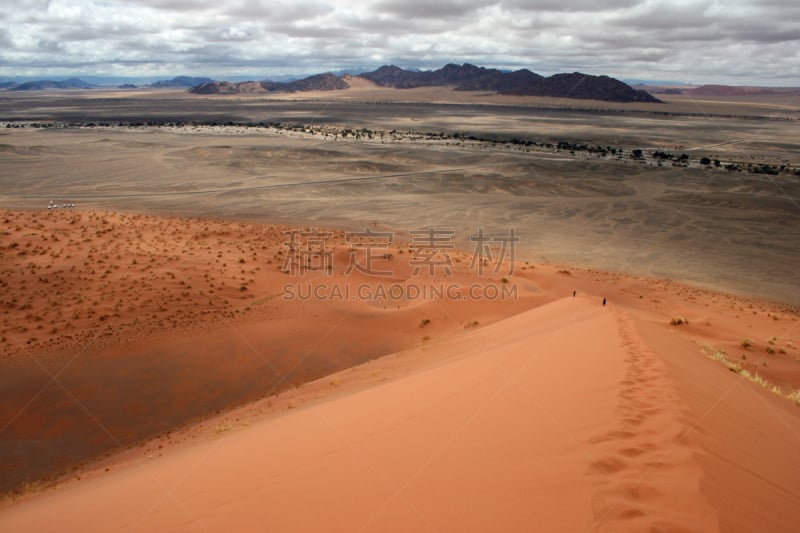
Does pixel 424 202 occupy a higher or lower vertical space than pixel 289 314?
higher

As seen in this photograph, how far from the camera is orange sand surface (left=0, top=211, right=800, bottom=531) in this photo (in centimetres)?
338

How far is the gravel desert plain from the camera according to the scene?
370 cm

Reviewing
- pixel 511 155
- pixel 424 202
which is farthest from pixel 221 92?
pixel 424 202

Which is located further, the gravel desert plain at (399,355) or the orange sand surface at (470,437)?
the gravel desert plain at (399,355)

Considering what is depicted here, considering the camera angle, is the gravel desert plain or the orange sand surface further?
the gravel desert plain

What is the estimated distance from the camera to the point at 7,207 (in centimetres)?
2677

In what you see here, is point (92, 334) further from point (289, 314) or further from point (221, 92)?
point (221, 92)

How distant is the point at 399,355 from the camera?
11.2 meters

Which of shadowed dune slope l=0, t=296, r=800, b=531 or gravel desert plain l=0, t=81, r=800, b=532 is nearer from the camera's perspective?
shadowed dune slope l=0, t=296, r=800, b=531

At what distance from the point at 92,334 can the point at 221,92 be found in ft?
671

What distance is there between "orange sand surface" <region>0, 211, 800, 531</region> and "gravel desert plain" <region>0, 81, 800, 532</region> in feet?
0.11

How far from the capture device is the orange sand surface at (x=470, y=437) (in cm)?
338

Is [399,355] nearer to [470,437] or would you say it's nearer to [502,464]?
[470,437]

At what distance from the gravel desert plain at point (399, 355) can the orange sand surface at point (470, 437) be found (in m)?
0.03
